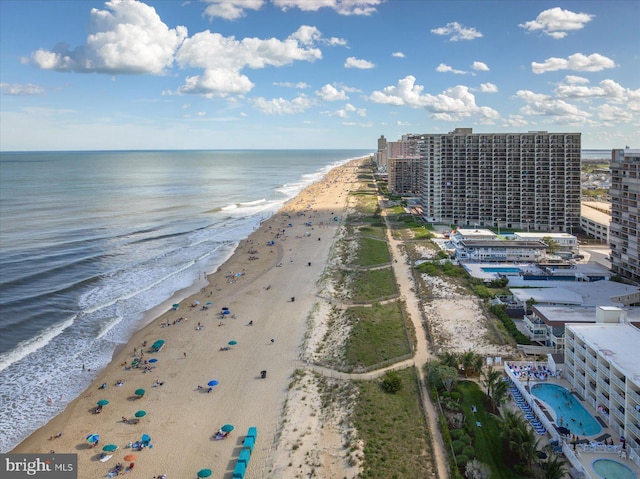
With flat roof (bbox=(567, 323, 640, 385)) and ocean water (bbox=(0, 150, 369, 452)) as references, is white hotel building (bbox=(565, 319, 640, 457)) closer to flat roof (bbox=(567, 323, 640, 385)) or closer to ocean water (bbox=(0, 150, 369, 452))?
flat roof (bbox=(567, 323, 640, 385))

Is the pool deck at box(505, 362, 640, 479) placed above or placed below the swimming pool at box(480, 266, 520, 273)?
below

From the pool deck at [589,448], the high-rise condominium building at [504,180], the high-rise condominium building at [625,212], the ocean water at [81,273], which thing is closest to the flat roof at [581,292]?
the high-rise condominium building at [625,212]

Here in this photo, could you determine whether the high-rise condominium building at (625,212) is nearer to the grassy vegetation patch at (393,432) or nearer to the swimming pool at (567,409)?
the swimming pool at (567,409)

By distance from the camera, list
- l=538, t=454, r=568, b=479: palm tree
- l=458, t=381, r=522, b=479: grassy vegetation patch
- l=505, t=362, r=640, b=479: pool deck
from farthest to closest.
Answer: l=458, t=381, r=522, b=479: grassy vegetation patch → l=505, t=362, r=640, b=479: pool deck → l=538, t=454, r=568, b=479: palm tree

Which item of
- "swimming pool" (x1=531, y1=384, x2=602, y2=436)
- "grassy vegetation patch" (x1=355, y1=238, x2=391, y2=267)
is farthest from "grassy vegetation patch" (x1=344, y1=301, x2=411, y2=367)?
"grassy vegetation patch" (x1=355, y1=238, x2=391, y2=267)

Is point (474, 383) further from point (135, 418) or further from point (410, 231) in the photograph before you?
point (410, 231)

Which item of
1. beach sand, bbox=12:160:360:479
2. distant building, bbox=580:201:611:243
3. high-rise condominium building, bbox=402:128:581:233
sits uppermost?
high-rise condominium building, bbox=402:128:581:233
